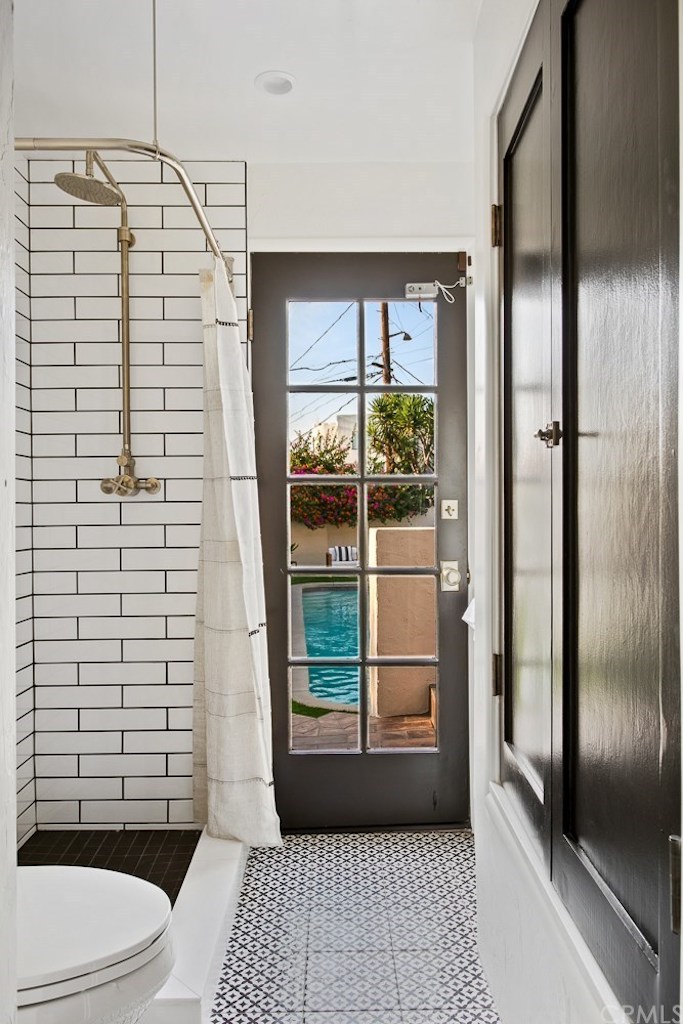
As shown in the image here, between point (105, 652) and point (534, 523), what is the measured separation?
5.94 feet

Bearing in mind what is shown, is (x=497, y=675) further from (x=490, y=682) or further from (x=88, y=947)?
(x=88, y=947)

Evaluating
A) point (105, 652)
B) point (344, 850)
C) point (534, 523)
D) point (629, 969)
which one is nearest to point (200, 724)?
point (105, 652)

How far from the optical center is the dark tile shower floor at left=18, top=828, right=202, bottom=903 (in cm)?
235

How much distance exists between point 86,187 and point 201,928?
1784 millimetres

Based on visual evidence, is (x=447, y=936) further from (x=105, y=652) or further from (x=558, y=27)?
(x=558, y=27)

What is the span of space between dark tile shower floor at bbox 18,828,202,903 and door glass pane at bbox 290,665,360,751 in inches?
19.2

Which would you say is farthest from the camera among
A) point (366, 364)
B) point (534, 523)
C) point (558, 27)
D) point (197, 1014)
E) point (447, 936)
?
point (366, 364)

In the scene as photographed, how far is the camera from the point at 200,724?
2.59m

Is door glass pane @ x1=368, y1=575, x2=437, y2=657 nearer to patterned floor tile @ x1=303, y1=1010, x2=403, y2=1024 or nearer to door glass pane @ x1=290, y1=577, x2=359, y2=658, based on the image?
door glass pane @ x1=290, y1=577, x2=359, y2=658

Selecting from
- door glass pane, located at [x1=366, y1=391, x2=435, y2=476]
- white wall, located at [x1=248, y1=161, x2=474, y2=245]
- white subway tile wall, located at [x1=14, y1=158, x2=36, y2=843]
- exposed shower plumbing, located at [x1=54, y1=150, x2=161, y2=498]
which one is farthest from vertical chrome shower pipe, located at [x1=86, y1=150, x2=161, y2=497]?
door glass pane, located at [x1=366, y1=391, x2=435, y2=476]

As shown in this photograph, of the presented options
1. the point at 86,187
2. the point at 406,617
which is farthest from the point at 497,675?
the point at 86,187

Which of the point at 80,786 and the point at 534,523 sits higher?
the point at 534,523

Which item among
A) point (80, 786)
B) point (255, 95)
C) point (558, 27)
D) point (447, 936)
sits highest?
point (255, 95)

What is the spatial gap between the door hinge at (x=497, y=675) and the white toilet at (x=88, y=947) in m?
0.78
